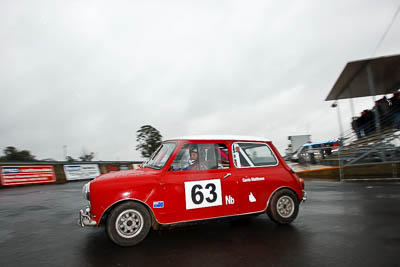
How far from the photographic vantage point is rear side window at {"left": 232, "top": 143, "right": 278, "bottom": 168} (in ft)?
16.3

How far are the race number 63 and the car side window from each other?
0.29 metres

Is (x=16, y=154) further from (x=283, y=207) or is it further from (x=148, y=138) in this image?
(x=283, y=207)

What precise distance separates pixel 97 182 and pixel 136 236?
3.55 ft

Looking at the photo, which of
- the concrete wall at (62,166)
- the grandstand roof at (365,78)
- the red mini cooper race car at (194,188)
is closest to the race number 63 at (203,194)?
the red mini cooper race car at (194,188)

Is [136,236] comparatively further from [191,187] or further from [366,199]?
[366,199]

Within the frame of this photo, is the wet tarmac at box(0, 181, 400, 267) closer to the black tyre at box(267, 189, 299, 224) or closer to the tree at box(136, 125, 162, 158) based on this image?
the black tyre at box(267, 189, 299, 224)

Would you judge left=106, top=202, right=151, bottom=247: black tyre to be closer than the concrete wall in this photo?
Yes

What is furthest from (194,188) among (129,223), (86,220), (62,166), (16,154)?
(16,154)

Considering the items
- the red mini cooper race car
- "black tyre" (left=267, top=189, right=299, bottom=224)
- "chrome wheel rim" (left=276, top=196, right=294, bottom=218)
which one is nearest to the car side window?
the red mini cooper race car

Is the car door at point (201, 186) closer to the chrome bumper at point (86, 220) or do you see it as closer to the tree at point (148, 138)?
the chrome bumper at point (86, 220)

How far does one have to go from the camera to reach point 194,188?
4418 millimetres

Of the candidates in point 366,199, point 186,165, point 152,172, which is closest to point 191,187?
point 186,165

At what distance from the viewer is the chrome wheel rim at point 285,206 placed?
5033 millimetres

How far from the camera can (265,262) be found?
3270 millimetres
